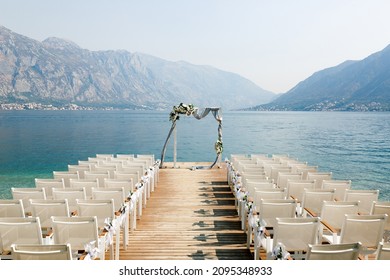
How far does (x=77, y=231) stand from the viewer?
4602 mm

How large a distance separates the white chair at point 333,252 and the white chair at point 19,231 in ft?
11.0

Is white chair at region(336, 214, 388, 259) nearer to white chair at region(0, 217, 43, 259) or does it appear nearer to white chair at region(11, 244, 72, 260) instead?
white chair at region(11, 244, 72, 260)

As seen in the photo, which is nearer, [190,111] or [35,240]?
[35,240]

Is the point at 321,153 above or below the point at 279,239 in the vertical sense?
below

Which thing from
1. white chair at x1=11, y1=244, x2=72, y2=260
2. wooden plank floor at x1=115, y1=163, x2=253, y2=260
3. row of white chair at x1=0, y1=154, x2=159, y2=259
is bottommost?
wooden plank floor at x1=115, y1=163, x2=253, y2=260

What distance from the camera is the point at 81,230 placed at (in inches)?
181

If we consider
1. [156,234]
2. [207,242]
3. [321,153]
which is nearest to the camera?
[207,242]

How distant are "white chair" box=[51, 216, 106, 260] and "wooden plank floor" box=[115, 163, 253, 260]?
4.11 ft

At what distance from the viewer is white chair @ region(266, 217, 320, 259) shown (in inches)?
178

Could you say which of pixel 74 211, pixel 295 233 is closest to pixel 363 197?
pixel 295 233

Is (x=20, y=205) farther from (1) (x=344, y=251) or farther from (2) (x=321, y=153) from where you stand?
(2) (x=321, y=153)

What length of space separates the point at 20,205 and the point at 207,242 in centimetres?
331

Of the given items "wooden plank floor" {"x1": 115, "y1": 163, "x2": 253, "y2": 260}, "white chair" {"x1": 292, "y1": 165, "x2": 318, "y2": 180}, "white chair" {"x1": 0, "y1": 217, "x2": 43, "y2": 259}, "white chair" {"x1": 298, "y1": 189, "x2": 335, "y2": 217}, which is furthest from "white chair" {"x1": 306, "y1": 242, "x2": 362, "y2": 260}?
"white chair" {"x1": 292, "y1": 165, "x2": 318, "y2": 180}
